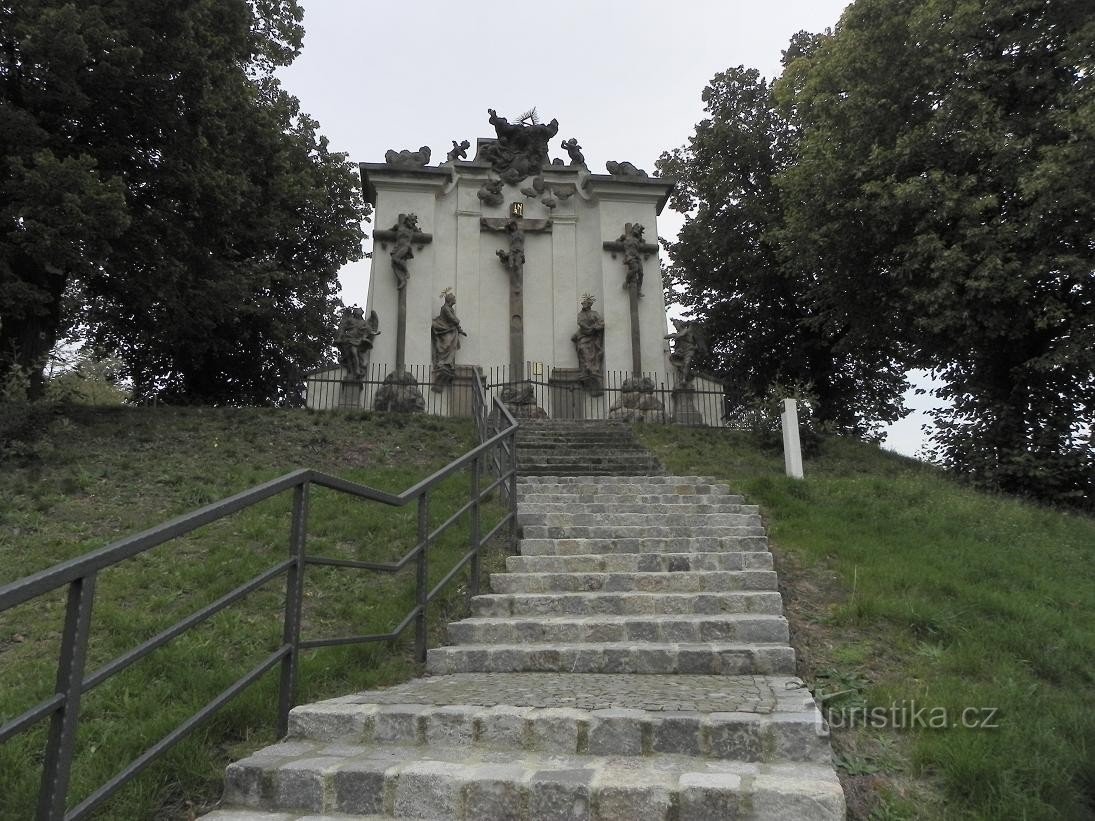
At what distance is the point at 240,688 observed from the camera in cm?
291

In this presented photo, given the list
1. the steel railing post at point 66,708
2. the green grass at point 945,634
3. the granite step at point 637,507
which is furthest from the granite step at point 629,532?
the steel railing post at point 66,708

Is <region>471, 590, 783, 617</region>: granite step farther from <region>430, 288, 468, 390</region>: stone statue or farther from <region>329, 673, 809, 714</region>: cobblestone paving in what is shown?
<region>430, 288, 468, 390</region>: stone statue

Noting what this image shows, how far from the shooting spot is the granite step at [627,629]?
14.6ft

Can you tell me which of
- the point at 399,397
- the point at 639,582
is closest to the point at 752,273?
the point at 399,397

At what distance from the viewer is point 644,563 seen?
5656 mm

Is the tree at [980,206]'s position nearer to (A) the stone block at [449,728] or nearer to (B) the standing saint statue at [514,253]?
(B) the standing saint statue at [514,253]

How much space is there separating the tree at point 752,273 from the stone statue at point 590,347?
6.04 meters

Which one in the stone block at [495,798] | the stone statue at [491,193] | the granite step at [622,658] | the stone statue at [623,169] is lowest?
the stone block at [495,798]

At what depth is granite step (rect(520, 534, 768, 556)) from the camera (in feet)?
19.8

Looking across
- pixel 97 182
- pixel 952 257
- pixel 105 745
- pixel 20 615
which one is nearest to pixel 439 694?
pixel 105 745

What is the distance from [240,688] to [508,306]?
14456 mm

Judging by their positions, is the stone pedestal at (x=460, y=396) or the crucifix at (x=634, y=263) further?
the crucifix at (x=634, y=263)

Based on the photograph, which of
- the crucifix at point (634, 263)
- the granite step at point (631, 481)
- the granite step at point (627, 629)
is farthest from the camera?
the crucifix at point (634, 263)

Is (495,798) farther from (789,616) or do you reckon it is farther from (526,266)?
(526,266)
